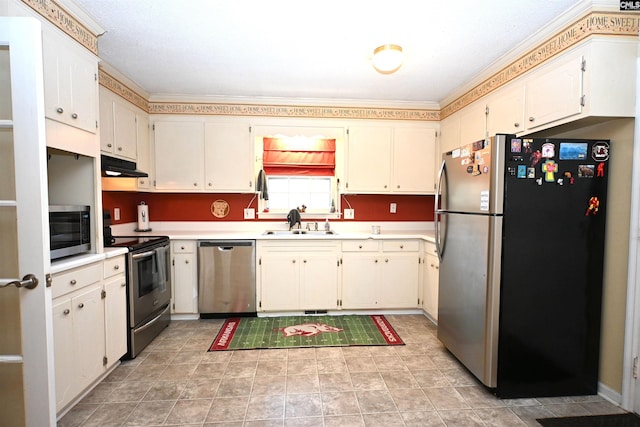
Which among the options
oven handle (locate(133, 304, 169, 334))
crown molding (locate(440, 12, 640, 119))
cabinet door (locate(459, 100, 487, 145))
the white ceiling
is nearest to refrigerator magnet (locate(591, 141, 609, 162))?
crown molding (locate(440, 12, 640, 119))

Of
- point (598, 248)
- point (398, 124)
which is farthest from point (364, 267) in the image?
point (598, 248)

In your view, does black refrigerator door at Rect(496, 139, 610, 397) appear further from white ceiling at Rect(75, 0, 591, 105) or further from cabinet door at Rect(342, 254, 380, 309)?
cabinet door at Rect(342, 254, 380, 309)

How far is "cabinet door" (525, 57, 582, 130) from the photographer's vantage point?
1.90 m

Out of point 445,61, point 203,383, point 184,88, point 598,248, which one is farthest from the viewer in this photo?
point 184,88

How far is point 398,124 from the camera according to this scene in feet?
11.9

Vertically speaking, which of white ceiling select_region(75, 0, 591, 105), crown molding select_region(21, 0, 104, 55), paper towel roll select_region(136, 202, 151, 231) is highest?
white ceiling select_region(75, 0, 591, 105)

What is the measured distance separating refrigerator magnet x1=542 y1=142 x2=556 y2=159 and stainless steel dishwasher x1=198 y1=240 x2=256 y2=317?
8.67 feet

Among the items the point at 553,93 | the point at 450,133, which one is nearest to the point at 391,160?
the point at 450,133

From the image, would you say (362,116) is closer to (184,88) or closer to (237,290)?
(184,88)

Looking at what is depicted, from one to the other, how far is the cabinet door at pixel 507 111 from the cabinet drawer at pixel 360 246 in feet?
5.19

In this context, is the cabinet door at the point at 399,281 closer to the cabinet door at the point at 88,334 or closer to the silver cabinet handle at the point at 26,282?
the cabinet door at the point at 88,334

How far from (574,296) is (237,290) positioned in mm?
2903

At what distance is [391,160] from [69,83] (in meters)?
3.01

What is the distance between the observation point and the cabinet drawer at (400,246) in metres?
3.40
